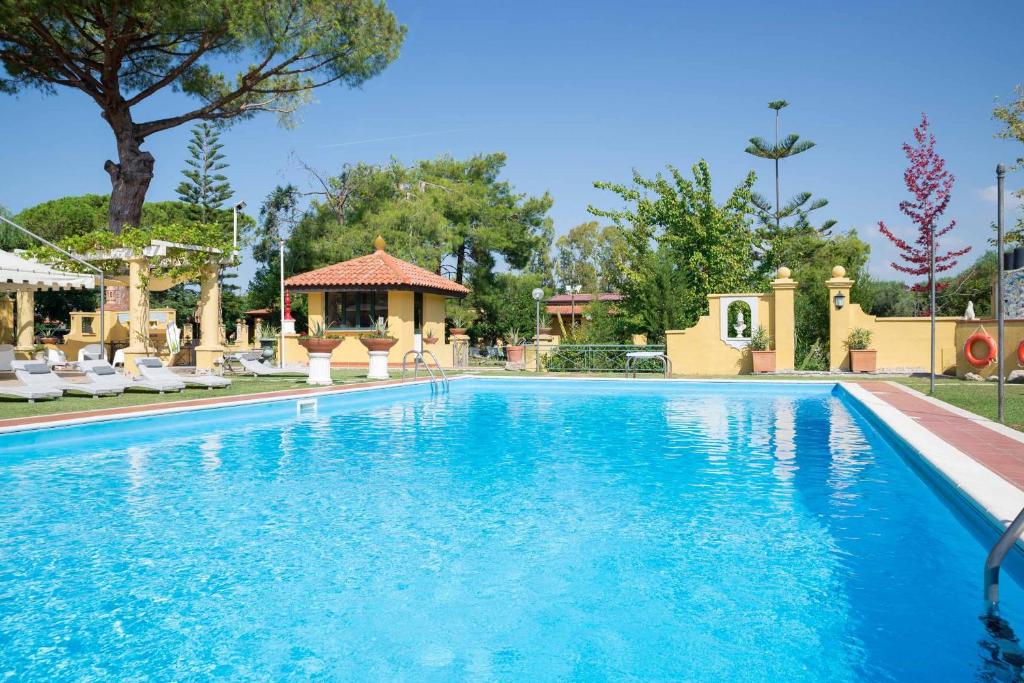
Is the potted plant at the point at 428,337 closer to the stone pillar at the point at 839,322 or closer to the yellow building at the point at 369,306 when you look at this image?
the yellow building at the point at 369,306

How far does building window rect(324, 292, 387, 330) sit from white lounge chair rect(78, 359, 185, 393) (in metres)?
11.1

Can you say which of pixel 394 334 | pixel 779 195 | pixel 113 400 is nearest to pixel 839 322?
pixel 394 334

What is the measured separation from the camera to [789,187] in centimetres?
3928

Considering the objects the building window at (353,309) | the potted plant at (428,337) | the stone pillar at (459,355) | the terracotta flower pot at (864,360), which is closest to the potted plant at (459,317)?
the potted plant at (428,337)

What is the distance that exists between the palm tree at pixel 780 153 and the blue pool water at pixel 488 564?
110 ft

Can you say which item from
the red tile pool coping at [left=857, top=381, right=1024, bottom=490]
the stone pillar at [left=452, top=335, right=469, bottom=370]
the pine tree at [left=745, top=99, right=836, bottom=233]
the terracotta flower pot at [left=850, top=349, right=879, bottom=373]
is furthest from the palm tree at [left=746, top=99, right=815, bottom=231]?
the red tile pool coping at [left=857, top=381, right=1024, bottom=490]

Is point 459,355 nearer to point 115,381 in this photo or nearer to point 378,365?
point 378,365

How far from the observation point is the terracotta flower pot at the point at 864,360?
64.6 ft

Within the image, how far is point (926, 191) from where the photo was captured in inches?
1168

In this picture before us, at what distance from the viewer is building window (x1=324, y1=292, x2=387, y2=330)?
82.0ft

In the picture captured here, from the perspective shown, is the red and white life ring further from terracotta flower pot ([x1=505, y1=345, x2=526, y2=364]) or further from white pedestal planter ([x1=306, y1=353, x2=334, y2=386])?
white pedestal planter ([x1=306, y1=353, x2=334, y2=386])

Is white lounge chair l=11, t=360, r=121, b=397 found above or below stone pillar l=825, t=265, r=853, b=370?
below

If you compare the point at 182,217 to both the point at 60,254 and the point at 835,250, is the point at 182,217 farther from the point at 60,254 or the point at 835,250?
the point at 835,250

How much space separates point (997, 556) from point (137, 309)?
18.2 meters
